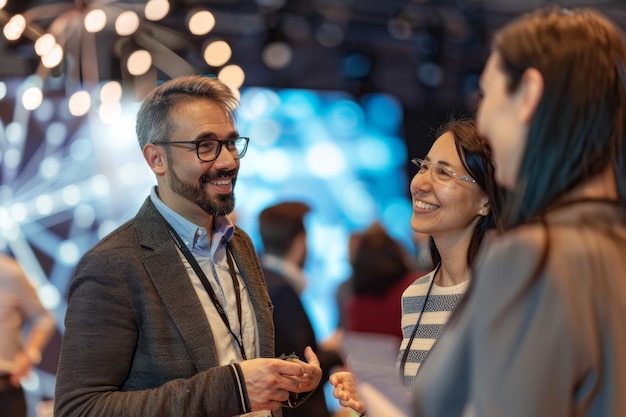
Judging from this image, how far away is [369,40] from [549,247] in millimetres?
8157

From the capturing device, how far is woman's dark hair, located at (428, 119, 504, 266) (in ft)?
8.25

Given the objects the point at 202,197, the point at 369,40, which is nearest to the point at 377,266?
the point at 202,197

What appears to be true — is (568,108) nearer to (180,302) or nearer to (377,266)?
(180,302)

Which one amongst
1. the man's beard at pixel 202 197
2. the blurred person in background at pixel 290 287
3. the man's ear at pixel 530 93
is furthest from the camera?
the blurred person in background at pixel 290 287

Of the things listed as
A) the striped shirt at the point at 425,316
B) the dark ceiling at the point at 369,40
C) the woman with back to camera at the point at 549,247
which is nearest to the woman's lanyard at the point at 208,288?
the striped shirt at the point at 425,316

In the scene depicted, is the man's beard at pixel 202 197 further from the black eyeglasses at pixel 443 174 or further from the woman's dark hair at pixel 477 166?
the woman's dark hair at pixel 477 166

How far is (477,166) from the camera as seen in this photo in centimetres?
256

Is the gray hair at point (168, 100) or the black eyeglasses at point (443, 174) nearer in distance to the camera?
the black eyeglasses at point (443, 174)

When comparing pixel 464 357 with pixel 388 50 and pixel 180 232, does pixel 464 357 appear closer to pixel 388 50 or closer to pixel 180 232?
pixel 180 232

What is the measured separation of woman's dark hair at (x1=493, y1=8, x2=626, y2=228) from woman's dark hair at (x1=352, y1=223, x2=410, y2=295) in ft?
10.00

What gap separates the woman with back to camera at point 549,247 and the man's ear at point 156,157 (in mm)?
1575

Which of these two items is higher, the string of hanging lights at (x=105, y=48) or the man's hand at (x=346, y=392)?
the string of hanging lights at (x=105, y=48)

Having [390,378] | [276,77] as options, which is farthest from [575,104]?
[276,77]

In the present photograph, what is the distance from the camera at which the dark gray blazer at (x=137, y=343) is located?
2217 millimetres
